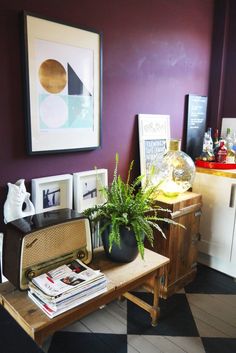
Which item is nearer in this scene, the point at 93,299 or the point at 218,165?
the point at 93,299

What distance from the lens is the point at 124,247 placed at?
1545 millimetres

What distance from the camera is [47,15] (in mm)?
1560

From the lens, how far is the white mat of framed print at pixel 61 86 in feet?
5.05

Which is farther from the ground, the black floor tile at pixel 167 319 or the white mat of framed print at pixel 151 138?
the white mat of framed print at pixel 151 138

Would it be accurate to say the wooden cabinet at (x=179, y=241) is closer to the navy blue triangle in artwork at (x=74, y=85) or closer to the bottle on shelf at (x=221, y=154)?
the bottle on shelf at (x=221, y=154)

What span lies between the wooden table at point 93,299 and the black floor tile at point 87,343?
286mm

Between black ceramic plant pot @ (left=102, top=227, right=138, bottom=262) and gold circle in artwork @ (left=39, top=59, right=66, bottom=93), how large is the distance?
33.2 inches

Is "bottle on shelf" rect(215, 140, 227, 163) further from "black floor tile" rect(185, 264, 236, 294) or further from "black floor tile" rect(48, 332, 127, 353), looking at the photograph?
"black floor tile" rect(48, 332, 127, 353)

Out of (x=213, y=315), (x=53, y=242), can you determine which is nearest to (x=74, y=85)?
(x=53, y=242)

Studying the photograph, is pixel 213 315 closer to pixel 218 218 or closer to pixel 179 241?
pixel 179 241

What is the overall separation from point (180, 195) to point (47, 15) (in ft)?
4.82

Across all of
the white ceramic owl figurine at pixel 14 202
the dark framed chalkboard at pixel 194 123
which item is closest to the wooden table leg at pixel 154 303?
the white ceramic owl figurine at pixel 14 202

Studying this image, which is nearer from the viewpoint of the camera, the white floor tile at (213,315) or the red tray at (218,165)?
the white floor tile at (213,315)

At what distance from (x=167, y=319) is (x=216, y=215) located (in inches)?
38.2
